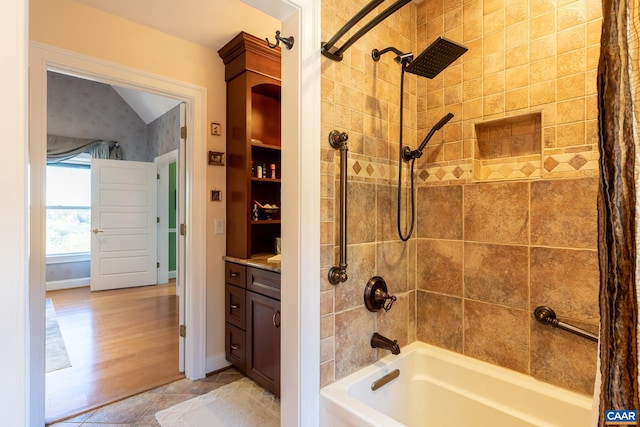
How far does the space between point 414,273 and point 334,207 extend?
80cm

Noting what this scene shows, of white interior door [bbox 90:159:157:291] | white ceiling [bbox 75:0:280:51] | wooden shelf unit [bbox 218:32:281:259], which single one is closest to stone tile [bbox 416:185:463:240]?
wooden shelf unit [bbox 218:32:281:259]

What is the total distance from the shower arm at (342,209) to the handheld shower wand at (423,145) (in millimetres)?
495

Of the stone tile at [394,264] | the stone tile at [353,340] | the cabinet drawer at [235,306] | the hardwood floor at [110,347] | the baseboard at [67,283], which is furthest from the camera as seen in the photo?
the baseboard at [67,283]

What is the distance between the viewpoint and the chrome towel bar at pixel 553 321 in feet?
4.19

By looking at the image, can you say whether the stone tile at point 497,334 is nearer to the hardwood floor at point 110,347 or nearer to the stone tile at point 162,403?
the stone tile at point 162,403

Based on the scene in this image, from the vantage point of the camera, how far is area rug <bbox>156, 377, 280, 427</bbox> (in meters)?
1.91

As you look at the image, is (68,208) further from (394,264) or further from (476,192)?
(476,192)

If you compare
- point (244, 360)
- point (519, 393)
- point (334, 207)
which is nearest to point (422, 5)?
point (334, 207)

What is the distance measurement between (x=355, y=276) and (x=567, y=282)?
92 centimetres

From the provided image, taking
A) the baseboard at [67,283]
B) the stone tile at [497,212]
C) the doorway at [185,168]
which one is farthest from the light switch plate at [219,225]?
the baseboard at [67,283]

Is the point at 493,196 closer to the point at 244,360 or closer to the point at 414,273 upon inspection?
the point at 414,273

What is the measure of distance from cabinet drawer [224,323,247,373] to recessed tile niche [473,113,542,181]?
198 centimetres

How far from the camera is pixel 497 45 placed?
61.4 inches

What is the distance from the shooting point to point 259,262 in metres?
2.23
